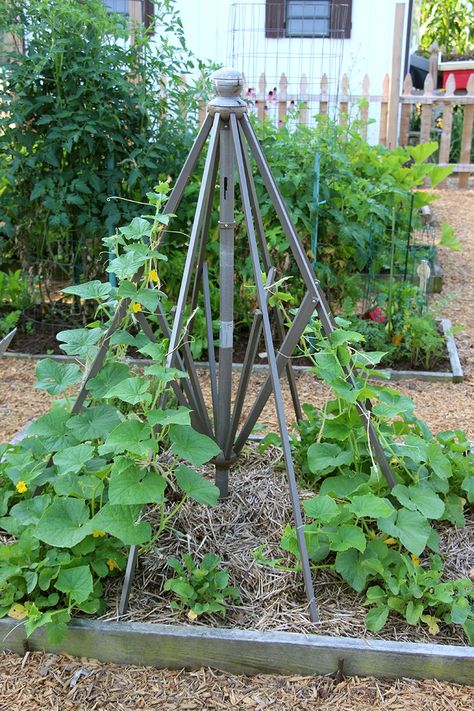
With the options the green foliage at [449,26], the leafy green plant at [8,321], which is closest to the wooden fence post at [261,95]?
the leafy green plant at [8,321]

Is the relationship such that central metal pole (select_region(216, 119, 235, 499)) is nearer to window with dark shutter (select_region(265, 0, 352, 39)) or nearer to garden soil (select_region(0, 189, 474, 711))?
garden soil (select_region(0, 189, 474, 711))

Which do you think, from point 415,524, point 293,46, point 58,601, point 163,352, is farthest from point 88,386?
point 293,46

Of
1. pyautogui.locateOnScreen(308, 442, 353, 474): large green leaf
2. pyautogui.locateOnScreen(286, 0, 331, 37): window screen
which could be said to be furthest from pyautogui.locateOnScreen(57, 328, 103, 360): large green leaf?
pyautogui.locateOnScreen(286, 0, 331, 37): window screen

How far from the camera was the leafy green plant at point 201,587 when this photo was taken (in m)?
2.63

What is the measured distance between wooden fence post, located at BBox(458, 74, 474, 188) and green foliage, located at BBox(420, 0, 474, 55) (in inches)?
152

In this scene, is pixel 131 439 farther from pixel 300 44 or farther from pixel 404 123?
pixel 300 44

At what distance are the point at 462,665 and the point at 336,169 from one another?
12.4ft

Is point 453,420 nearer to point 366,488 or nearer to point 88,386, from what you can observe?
point 366,488

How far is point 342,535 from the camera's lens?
2.68 m

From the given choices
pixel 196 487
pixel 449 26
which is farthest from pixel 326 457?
pixel 449 26

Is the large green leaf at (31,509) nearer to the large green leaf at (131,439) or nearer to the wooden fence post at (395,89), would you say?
the large green leaf at (131,439)

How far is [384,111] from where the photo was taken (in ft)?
33.9

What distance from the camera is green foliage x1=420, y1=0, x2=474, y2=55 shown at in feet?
46.2

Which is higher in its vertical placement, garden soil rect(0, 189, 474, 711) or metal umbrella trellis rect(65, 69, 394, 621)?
metal umbrella trellis rect(65, 69, 394, 621)
